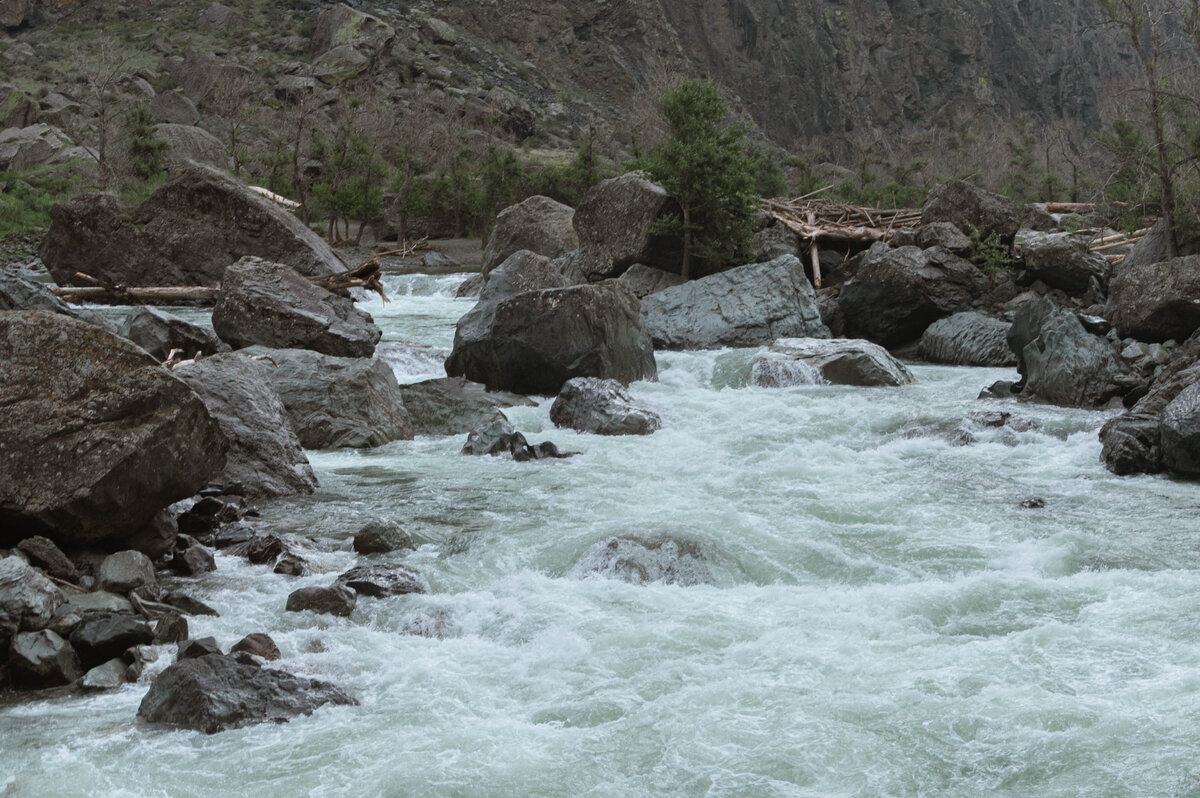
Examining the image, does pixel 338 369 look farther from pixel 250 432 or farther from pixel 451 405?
pixel 250 432

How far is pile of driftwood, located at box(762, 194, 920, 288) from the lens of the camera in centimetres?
2205

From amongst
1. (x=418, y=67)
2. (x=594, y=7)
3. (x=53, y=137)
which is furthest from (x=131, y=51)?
(x=594, y=7)

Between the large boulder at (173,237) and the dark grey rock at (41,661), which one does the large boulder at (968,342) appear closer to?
the large boulder at (173,237)

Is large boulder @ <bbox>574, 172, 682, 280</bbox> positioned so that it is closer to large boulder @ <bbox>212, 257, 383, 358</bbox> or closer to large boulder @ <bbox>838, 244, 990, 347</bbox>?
large boulder @ <bbox>838, 244, 990, 347</bbox>

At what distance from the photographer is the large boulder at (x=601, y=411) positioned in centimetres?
1177

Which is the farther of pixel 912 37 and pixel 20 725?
pixel 912 37

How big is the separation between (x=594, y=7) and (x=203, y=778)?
294ft

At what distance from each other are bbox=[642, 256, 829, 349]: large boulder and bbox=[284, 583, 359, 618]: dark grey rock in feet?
36.8

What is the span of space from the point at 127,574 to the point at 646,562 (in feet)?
10.1

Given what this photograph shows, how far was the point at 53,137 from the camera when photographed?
144 ft

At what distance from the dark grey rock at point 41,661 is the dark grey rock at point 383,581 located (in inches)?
62.9

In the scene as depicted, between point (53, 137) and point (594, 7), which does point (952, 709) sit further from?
point (594, 7)

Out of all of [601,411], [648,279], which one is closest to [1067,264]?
[648,279]

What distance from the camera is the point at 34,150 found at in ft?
138
